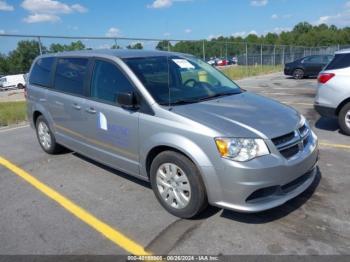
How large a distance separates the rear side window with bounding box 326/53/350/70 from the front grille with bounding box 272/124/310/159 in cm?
372

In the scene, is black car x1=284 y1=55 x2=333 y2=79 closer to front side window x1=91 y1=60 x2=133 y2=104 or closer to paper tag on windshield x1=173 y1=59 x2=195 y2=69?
paper tag on windshield x1=173 y1=59 x2=195 y2=69

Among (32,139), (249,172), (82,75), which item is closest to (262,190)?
(249,172)

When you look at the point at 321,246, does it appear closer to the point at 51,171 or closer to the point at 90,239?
the point at 90,239

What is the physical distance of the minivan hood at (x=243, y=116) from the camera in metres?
3.48

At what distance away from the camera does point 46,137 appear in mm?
6324

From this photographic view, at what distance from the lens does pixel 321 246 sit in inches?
128

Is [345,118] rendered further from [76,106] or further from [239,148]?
[76,106]

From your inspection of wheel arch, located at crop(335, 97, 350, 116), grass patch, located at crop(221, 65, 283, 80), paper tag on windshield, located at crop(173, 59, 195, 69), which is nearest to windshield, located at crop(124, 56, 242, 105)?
paper tag on windshield, located at crop(173, 59, 195, 69)

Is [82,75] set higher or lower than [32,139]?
higher

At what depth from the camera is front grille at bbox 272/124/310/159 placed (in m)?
3.51

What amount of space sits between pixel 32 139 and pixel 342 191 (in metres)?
6.20

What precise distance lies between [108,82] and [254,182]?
2.28 m

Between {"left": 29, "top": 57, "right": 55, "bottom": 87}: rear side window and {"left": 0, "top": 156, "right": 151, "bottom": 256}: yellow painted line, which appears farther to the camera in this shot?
{"left": 29, "top": 57, "right": 55, "bottom": 87}: rear side window

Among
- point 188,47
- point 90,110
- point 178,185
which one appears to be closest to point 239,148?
point 178,185
